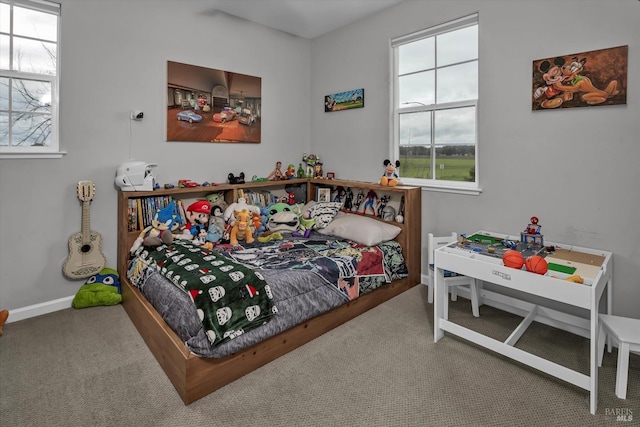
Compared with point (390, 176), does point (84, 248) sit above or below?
below

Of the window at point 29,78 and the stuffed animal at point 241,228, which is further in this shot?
the stuffed animal at point 241,228

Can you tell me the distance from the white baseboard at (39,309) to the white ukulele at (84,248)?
205 mm

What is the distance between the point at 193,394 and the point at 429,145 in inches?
106

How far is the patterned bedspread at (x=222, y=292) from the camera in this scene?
5.94ft

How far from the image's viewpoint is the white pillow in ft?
9.98

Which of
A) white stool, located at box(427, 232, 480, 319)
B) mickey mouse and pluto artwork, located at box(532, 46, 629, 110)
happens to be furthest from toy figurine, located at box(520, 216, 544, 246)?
mickey mouse and pluto artwork, located at box(532, 46, 629, 110)

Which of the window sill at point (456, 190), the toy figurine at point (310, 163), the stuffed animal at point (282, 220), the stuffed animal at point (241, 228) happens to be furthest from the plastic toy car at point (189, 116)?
the window sill at point (456, 190)

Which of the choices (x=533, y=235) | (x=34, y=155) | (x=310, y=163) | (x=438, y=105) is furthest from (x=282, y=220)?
(x=533, y=235)

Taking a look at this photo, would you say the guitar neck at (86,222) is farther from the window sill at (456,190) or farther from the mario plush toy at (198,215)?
the window sill at (456,190)

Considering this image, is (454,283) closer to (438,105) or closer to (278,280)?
(278,280)

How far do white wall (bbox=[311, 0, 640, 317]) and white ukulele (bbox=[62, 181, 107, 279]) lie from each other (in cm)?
271

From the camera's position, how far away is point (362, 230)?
3.09m

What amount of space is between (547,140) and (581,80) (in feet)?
1.35

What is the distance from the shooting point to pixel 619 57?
7.08 feet
